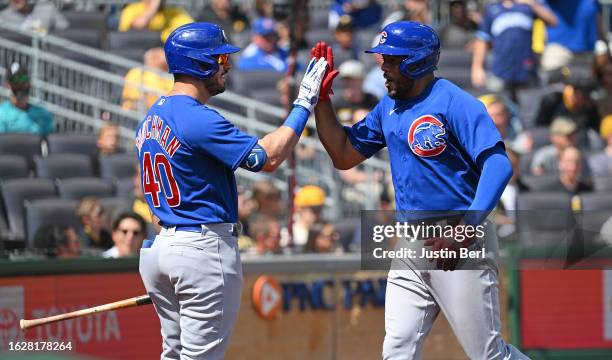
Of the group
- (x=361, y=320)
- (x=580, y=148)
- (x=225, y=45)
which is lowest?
(x=361, y=320)

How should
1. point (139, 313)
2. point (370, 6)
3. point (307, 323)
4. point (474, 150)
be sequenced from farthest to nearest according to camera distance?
1. point (370, 6)
2. point (307, 323)
3. point (139, 313)
4. point (474, 150)

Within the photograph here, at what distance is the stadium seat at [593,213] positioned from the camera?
392 inches

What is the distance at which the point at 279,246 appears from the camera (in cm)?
980

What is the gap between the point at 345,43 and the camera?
13883 mm

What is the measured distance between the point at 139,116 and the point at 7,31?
75.6 inches

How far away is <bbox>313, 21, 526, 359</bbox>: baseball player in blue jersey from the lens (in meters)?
5.92

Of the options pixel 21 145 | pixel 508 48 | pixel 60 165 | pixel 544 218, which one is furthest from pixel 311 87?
pixel 508 48

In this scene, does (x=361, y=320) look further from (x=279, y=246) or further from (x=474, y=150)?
(x=474, y=150)

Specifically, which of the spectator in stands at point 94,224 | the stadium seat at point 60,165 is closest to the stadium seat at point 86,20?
the stadium seat at point 60,165

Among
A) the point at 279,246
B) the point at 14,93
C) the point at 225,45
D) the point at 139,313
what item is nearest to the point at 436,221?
the point at 225,45

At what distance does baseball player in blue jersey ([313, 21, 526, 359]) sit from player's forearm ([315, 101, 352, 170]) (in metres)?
0.36

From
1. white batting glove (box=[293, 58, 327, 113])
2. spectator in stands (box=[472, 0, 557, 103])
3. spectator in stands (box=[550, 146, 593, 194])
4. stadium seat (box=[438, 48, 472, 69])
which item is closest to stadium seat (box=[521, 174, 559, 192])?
spectator in stands (box=[550, 146, 593, 194])

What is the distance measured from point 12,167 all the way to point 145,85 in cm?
203

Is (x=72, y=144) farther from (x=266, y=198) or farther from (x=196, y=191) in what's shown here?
(x=196, y=191)
